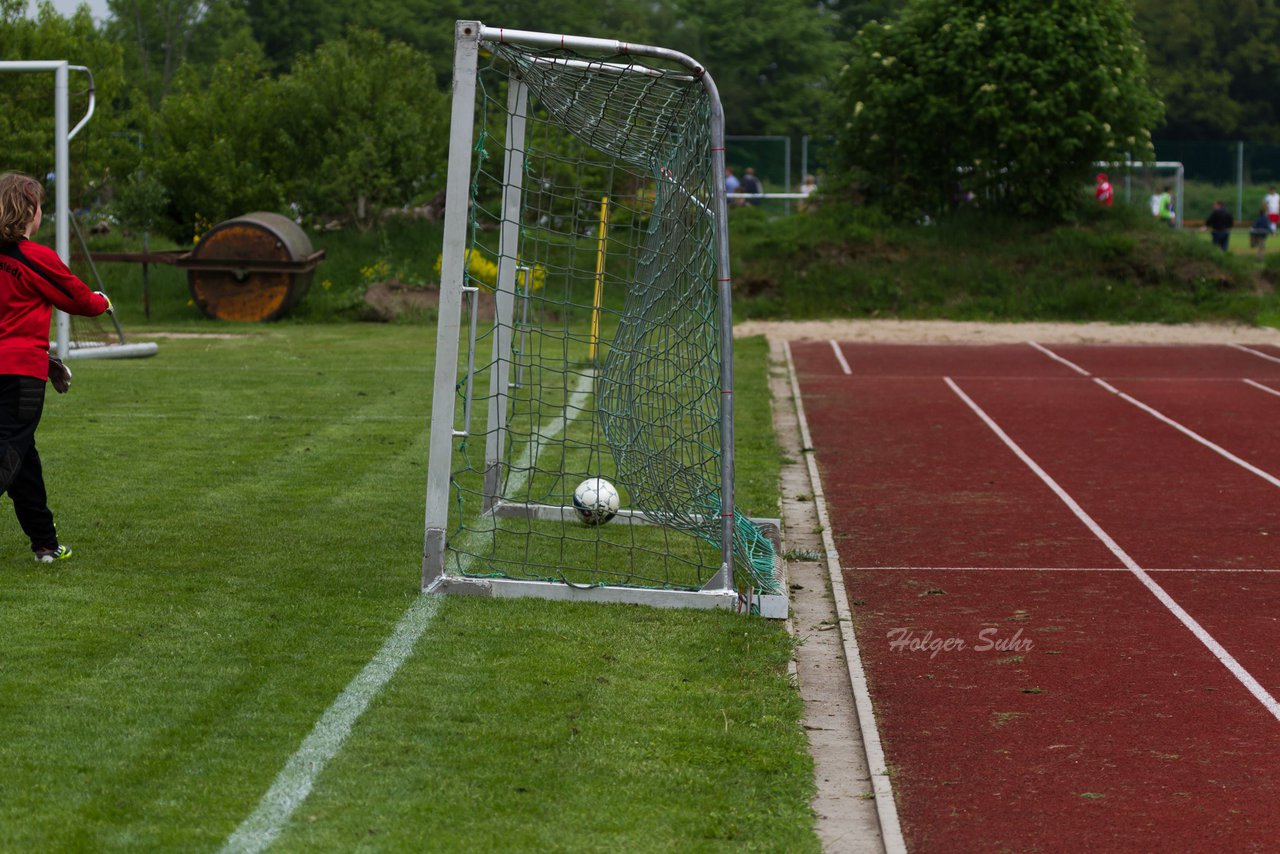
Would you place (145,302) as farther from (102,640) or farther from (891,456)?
(102,640)

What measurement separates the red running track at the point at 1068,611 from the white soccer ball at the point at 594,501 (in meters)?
1.40

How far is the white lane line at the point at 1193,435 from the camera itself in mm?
11305

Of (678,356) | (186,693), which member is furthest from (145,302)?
(186,693)

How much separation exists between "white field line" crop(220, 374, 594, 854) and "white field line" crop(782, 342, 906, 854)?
174 centimetres

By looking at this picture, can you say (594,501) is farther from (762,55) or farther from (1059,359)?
(762,55)

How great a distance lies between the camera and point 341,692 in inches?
219

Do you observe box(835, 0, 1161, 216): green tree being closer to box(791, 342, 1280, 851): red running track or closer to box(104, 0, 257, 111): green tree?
box(791, 342, 1280, 851): red running track

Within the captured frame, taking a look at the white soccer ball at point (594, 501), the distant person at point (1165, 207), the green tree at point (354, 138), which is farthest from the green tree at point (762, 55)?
the white soccer ball at point (594, 501)

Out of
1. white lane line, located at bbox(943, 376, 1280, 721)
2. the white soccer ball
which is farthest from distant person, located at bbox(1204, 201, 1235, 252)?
the white soccer ball

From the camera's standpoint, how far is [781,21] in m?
65.1

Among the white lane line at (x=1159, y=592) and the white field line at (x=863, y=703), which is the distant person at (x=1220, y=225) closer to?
the white lane line at (x=1159, y=592)

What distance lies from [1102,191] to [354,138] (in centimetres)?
1357

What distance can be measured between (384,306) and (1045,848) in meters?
20.2

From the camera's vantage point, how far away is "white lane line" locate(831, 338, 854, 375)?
61.1 feet
